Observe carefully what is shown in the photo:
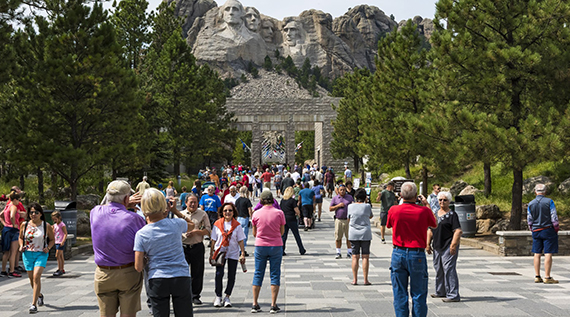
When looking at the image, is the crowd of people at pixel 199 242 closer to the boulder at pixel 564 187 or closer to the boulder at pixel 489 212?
the boulder at pixel 489 212

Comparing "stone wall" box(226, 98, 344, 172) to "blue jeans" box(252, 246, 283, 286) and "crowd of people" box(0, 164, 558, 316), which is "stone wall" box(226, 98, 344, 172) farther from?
"blue jeans" box(252, 246, 283, 286)

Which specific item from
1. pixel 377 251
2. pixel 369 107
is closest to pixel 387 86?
pixel 369 107

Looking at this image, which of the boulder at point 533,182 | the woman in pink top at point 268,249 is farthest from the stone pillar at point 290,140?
the woman in pink top at point 268,249

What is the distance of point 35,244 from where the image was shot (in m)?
9.12

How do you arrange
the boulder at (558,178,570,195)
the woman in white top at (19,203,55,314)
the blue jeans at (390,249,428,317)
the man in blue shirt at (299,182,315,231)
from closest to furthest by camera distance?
the blue jeans at (390,249,428,317), the woman in white top at (19,203,55,314), the man in blue shirt at (299,182,315,231), the boulder at (558,178,570,195)

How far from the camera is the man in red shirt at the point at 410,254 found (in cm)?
669

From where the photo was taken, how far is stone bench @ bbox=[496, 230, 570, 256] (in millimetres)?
14719

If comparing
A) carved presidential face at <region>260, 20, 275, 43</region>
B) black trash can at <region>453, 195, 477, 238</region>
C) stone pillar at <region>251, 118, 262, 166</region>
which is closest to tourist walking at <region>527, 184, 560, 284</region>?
black trash can at <region>453, 195, 477, 238</region>

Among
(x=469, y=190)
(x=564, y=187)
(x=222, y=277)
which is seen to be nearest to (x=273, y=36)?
(x=469, y=190)

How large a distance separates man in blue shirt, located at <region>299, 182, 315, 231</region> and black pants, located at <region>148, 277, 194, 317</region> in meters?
14.5

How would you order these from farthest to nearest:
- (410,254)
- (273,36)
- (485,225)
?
(273,36) < (485,225) < (410,254)

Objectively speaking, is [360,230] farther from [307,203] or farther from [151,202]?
[307,203]

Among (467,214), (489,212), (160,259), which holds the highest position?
(160,259)

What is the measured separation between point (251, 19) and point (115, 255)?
16817cm
